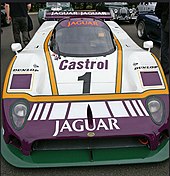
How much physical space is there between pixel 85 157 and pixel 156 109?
0.86 metres

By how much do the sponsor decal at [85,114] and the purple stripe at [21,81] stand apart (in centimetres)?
34

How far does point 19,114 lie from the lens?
264 centimetres

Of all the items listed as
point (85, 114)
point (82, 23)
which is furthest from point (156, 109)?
point (82, 23)

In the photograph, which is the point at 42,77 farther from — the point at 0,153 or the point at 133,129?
the point at 133,129

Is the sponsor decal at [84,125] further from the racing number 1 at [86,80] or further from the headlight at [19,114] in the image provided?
the racing number 1 at [86,80]

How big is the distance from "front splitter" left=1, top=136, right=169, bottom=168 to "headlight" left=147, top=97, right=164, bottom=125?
26 cm

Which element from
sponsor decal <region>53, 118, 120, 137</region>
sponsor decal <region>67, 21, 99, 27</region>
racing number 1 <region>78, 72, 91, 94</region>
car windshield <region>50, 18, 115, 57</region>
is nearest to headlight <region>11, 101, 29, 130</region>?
sponsor decal <region>53, 118, 120, 137</region>

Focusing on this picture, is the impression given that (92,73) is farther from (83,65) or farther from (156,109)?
(156,109)

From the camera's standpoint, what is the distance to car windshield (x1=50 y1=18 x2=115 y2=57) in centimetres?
370

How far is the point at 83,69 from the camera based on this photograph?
129 inches

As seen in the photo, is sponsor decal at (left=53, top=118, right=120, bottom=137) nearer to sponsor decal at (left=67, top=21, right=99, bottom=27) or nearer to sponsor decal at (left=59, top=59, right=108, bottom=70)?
sponsor decal at (left=59, top=59, right=108, bottom=70)

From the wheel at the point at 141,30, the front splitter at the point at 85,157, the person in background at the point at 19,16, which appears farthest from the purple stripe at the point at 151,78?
the wheel at the point at 141,30

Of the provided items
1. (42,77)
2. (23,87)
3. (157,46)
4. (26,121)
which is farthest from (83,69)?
(157,46)

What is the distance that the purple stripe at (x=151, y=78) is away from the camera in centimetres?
297
